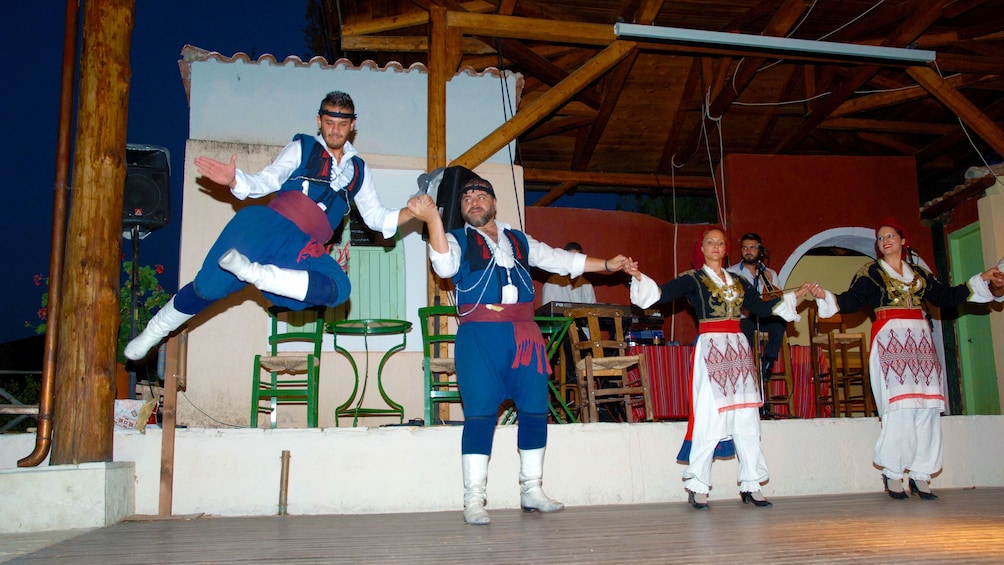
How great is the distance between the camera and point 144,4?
34.7 metres

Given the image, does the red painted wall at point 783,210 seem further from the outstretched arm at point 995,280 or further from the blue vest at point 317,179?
the blue vest at point 317,179

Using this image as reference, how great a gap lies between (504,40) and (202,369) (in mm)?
4080

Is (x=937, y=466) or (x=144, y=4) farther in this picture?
(x=144, y=4)

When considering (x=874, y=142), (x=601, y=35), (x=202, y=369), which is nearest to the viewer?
(x=202, y=369)

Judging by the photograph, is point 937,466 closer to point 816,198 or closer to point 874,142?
point 816,198

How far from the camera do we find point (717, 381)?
442 cm

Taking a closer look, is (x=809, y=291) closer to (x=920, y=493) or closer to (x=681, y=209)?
(x=920, y=493)

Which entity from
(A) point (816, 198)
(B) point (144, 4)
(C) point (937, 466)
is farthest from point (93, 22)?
(B) point (144, 4)

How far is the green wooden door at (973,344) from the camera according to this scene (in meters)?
8.92

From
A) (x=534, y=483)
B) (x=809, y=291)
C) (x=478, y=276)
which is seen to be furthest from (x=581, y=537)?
(x=809, y=291)

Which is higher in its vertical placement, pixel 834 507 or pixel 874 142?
pixel 874 142

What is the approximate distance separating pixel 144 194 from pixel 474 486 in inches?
111

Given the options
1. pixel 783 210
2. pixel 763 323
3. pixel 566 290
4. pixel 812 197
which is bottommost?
pixel 763 323

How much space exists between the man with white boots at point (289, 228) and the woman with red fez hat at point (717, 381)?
158 cm
